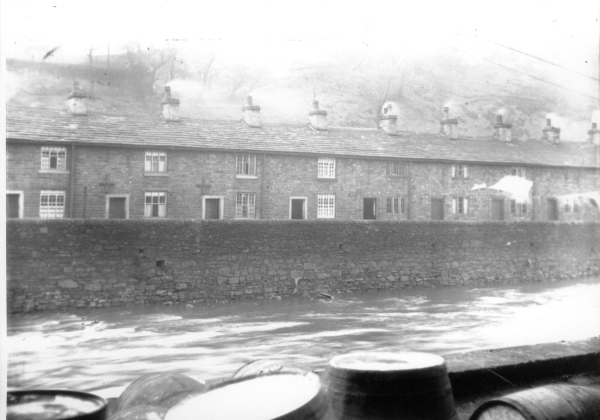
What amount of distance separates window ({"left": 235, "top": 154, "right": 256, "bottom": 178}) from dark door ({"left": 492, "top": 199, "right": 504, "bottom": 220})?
158 centimetres

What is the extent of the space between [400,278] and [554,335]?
3.68ft

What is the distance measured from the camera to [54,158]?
280 centimetres

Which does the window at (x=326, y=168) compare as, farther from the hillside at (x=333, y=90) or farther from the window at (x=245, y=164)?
the window at (x=245, y=164)

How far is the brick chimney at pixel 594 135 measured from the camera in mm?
3742

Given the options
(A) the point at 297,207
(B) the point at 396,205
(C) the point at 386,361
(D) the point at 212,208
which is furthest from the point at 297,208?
(C) the point at 386,361

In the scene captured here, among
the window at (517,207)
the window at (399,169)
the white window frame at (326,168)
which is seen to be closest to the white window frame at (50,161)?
the white window frame at (326,168)

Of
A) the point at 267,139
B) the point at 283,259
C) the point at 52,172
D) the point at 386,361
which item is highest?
the point at 267,139

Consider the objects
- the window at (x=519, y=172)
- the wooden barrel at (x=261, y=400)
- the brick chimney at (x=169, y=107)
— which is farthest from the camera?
the window at (x=519, y=172)

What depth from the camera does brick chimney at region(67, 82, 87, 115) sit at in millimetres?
2691

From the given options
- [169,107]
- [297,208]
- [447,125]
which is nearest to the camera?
[169,107]

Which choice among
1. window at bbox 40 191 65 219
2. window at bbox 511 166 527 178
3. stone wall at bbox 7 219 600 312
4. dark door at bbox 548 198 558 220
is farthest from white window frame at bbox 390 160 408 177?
window at bbox 40 191 65 219

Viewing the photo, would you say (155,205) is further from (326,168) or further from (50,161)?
(326,168)

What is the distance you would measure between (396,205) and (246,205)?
94 centimetres

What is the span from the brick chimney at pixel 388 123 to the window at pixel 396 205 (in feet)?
1.33
